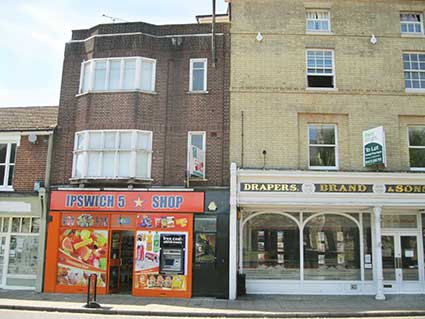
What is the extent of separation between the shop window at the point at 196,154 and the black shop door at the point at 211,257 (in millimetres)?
1668

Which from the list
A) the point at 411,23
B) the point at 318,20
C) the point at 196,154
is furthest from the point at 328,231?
the point at 411,23

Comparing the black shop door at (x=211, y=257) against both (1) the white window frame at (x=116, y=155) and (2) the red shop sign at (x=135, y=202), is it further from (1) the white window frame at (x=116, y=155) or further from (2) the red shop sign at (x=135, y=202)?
(1) the white window frame at (x=116, y=155)

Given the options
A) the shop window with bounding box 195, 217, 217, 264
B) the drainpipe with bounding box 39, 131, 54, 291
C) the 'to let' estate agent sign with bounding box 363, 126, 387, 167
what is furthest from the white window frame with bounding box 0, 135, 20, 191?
the 'to let' estate agent sign with bounding box 363, 126, 387, 167

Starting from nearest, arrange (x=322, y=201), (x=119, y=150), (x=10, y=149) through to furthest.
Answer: (x=322, y=201), (x=119, y=150), (x=10, y=149)

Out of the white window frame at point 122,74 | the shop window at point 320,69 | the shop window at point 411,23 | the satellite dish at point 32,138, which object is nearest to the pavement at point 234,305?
the satellite dish at point 32,138

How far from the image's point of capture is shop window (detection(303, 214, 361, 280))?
15.5m

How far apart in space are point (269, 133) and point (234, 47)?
12.3 ft

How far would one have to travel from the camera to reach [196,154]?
1494 cm

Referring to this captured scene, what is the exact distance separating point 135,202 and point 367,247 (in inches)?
347

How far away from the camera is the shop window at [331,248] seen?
609 inches

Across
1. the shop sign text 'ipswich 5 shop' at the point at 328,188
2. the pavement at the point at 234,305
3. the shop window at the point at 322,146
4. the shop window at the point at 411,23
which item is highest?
the shop window at the point at 411,23

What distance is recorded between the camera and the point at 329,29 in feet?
55.3

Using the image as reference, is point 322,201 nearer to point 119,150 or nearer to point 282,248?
point 282,248

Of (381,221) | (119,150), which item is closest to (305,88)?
(381,221)
